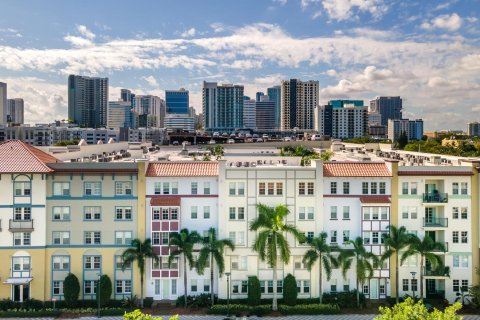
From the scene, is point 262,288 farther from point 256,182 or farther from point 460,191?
point 460,191

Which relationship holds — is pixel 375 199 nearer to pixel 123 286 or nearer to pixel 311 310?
pixel 311 310

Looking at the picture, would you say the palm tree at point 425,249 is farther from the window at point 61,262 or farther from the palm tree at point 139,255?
the window at point 61,262

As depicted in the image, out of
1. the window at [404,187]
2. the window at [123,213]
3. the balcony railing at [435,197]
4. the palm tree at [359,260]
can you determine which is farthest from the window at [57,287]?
the balcony railing at [435,197]

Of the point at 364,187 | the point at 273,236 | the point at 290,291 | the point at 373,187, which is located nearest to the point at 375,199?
the point at 373,187

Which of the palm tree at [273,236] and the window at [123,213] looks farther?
the window at [123,213]

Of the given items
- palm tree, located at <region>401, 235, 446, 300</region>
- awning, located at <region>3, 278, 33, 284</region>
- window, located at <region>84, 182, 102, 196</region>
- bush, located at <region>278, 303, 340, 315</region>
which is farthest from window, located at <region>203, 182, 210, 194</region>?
palm tree, located at <region>401, 235, 446, 300</region>

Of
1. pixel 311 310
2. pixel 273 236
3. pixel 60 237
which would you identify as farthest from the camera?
pixel 60 237
